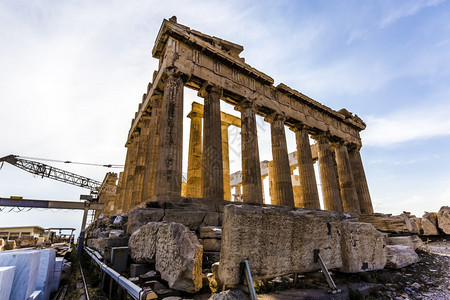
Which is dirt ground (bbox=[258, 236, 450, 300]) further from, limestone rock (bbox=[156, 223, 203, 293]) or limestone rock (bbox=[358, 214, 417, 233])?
limestone rock (bbox=[358, 214, 417, 233])

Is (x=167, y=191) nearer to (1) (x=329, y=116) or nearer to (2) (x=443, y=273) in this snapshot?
(2) (x=443, y=273)

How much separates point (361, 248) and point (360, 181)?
16.4 m

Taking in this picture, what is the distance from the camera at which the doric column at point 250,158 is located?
36.5 feet

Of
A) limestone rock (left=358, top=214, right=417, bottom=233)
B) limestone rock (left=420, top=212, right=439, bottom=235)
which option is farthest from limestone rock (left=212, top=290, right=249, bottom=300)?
limestone rock (left=420, top=212, right=439, bottom=235)

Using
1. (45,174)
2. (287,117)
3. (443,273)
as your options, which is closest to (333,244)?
(443,273)

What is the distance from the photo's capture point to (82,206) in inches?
674

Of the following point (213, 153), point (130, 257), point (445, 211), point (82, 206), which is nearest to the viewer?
point (130, 257)

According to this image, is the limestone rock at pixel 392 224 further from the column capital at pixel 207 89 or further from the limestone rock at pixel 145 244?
the column capital at pixel 207 89

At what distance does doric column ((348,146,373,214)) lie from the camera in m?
17.2

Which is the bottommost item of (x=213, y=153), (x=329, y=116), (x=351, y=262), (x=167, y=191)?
(x=351, y=262)

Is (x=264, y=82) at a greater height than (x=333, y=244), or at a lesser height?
greater

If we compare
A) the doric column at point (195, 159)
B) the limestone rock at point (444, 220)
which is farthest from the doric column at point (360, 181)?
the doric column at point (195, 159)

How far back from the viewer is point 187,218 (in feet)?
23.3

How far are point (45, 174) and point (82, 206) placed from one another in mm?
24981
